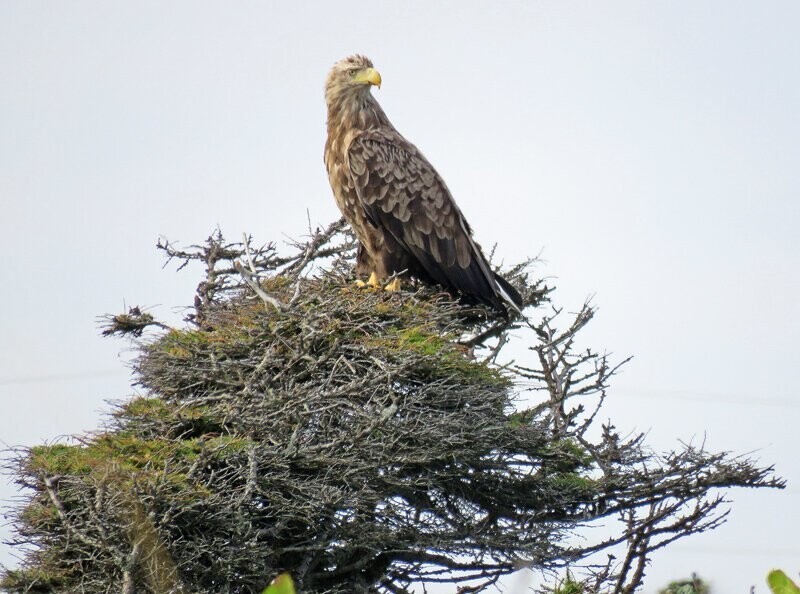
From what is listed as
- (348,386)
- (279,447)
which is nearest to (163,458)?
(279,447)

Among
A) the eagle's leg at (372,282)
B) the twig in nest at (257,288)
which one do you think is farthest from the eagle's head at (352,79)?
the twig in nest at (257,288)

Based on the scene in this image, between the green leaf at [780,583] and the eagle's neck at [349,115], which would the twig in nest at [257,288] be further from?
the green leaf at [780,583]

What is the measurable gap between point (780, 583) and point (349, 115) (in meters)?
8.27

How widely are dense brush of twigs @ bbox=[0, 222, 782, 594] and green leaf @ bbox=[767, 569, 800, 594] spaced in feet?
12.7

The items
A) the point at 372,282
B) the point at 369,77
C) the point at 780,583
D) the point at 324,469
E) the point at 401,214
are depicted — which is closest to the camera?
the point at 780,583

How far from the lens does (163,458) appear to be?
6.64 meters

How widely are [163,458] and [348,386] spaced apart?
1.12 meters

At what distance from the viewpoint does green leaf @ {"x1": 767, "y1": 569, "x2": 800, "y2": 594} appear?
2336 millimetres

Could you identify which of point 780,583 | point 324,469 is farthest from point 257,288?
point 780,583

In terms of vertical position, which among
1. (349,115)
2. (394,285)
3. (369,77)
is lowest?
(394,285)

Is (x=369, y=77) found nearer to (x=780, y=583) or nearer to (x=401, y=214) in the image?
(x=401, y=214)

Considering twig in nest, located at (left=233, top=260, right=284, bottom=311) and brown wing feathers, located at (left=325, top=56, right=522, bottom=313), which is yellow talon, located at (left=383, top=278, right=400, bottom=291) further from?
twig in nest, located at (left=233, top=260, right=284, bottom=311)

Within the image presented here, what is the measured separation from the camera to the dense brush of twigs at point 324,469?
6219mm

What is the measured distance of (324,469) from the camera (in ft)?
22.4
